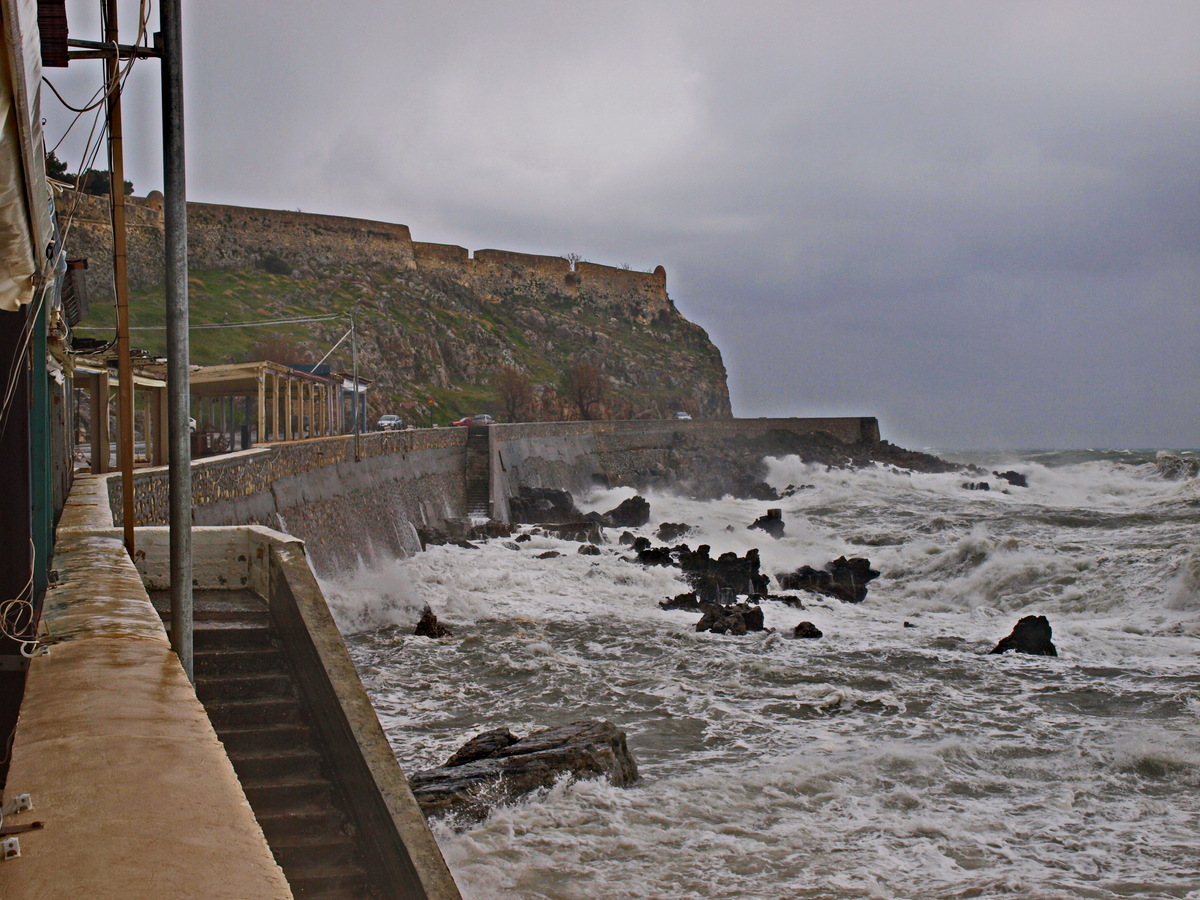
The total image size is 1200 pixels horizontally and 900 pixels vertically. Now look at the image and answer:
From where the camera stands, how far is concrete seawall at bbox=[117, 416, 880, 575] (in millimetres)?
14570

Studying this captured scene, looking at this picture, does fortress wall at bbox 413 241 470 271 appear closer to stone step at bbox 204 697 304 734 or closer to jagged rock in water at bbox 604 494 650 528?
jagged rock in water at bbox 604 494 650 528

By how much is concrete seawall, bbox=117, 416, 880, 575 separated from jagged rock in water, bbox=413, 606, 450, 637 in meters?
2.52

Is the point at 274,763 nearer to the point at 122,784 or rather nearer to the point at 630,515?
the point at 122,784

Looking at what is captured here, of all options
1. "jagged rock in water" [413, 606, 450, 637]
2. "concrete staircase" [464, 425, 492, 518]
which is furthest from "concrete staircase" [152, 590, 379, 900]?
"concrete staircase" [464, 425, 492, 518]

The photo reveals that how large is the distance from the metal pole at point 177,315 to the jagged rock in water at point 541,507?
26.5m

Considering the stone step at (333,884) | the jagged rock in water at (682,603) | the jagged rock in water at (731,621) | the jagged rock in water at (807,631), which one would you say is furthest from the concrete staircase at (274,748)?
the jagged rock in water at (682,603)

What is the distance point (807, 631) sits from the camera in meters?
16.5

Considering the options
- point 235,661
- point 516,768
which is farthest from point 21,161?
point 516,768

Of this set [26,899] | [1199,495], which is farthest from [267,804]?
[1199,495]

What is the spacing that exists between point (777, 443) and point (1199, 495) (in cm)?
1963

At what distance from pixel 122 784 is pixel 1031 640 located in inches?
584

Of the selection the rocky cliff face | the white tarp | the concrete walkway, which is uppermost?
the rocky cliff face

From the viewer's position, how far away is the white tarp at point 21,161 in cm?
205

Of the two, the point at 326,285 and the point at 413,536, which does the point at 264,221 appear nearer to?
the point at 326,285
